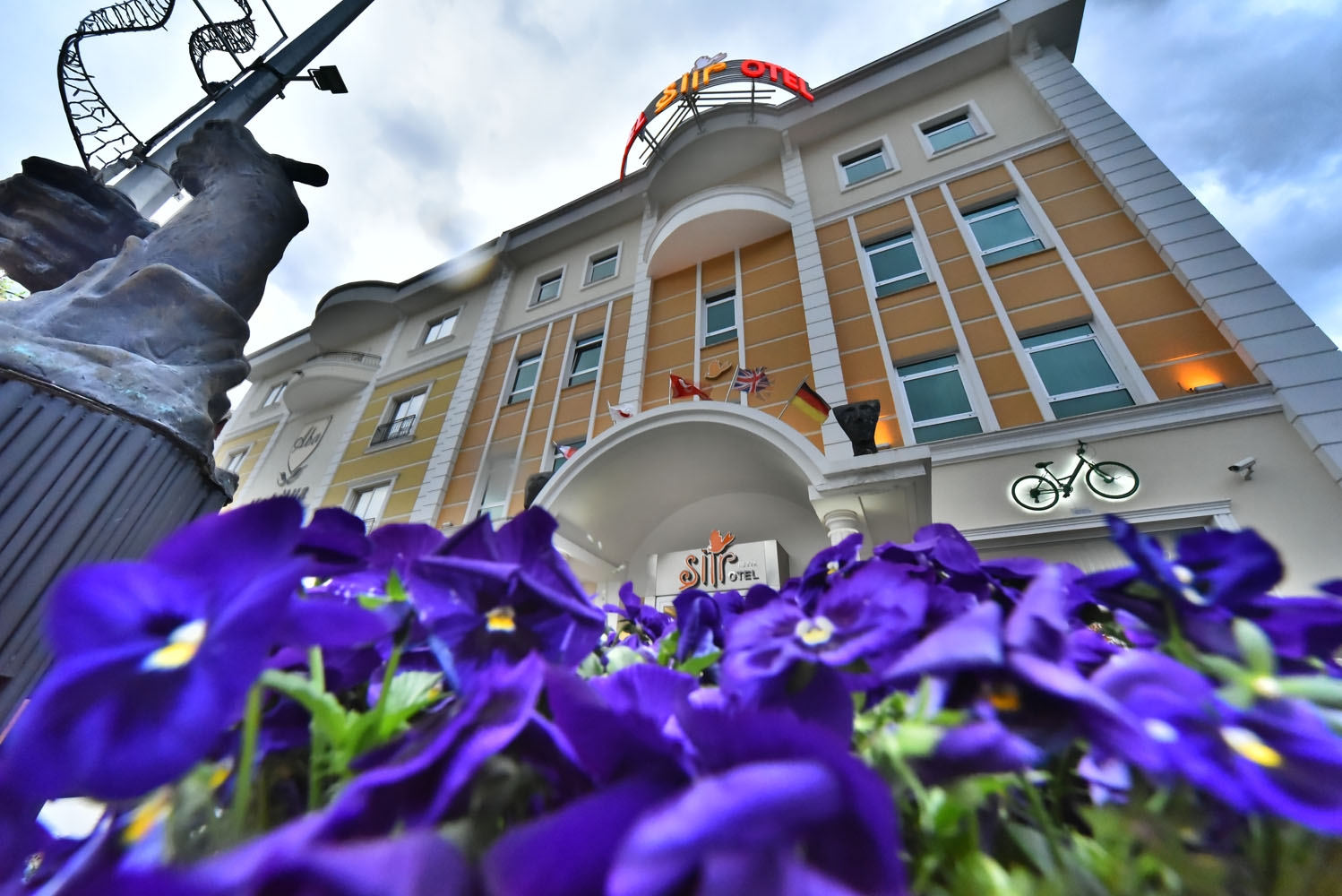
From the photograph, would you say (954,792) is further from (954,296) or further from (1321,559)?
(954,296)

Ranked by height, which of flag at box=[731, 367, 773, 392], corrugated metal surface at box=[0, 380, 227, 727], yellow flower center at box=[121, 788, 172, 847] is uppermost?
flag at box=[731, 367, 773, 392]

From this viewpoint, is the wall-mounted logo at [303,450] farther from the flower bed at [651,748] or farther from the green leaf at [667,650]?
the flower bed at [651,748]

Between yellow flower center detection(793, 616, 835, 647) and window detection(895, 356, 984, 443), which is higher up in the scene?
window detection(895, 356, 984, 443)

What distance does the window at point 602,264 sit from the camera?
38.2 feet

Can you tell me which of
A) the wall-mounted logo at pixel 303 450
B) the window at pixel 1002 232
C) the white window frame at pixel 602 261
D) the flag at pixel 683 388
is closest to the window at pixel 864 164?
the window at pixel 1002 232

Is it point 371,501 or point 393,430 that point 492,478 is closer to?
point 371,501

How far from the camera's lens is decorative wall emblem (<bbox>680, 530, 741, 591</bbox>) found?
6688 millimetres

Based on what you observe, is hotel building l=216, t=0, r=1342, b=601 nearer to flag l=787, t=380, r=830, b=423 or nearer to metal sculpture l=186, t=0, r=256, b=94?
flag l=787, t=380, r=830, b=423

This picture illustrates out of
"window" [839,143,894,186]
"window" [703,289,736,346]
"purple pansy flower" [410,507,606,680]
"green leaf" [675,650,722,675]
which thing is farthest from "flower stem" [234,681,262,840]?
"window" [839,143,894,186]

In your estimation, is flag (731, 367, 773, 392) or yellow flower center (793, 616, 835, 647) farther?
flag (731, 367, 773, 392)

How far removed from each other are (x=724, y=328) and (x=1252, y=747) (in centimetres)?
915

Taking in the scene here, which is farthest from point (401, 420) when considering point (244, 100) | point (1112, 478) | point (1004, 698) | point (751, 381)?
point (1004, 698)

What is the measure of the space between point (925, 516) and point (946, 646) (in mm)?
5487

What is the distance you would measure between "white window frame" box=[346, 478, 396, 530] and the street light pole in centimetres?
711
